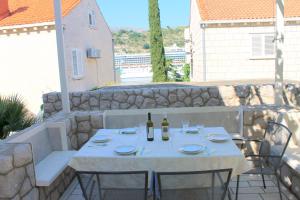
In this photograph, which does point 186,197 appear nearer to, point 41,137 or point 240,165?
point 240,165

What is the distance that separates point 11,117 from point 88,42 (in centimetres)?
972

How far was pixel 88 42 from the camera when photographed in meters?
15.2

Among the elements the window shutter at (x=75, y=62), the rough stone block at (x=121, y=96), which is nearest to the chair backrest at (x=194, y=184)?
the rough stone block at (x=121, y=96)

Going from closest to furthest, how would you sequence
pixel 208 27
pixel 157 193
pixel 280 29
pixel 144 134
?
pixel 157 193 < pixel 144 134 < pixel 280 29 < pixel 208 27

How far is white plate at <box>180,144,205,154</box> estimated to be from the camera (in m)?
3.28

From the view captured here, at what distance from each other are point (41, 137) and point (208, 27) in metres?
10.5

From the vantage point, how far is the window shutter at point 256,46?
44.3ft

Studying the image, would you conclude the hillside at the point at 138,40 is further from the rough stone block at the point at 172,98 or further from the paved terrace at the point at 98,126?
the rough stone block at the point at 172,98

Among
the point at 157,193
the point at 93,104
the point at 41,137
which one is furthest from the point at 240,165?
the point at 93,104

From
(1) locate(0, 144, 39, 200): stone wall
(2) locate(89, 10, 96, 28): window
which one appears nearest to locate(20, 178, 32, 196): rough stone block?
(1) locate(0, 144, 39, 200): stone wall

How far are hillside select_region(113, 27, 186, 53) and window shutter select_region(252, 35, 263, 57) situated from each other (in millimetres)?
38402

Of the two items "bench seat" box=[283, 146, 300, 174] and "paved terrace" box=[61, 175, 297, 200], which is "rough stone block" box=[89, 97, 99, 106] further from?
"bench seat" box=[283, 146, 300, 174]

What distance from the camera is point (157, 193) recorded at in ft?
9.05

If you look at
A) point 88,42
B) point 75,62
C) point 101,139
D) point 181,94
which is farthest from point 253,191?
point 88,42
